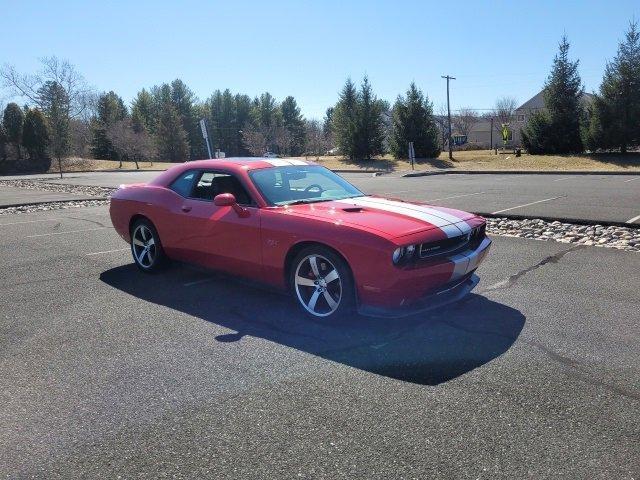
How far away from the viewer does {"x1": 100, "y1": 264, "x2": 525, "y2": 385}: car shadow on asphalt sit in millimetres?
3895

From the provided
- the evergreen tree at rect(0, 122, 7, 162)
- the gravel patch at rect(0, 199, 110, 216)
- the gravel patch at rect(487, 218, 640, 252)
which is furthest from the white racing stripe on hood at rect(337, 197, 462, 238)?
the evergreen tree at rect(0, 122, 7, 162)

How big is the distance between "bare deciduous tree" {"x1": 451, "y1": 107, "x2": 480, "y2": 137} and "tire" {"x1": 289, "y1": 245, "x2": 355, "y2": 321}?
309ft

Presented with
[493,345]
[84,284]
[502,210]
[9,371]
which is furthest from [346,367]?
[502,210]

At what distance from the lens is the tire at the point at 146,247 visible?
21.2 feet

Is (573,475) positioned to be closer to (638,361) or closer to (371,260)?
(638,361)

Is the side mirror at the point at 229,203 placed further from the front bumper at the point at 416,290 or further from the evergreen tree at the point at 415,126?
the evergreen tree at the point at 415,126

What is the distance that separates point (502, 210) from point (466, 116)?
91118mm

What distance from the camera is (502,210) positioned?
12094 mm

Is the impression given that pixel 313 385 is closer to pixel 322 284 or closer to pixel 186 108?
pixel 322 284

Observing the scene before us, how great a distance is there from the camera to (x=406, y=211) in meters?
4.97

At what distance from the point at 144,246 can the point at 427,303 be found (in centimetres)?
380

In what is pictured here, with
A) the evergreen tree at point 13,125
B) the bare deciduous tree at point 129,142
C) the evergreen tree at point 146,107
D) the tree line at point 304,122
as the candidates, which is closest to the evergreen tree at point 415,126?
the tree line at point 304,122

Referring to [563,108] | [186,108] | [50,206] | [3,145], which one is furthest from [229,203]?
[186,108]

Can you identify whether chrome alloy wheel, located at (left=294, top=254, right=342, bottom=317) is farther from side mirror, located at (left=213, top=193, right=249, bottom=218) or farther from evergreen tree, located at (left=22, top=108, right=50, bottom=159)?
evergreen tree, located at (left=22, top=108, right=50, bottom=159)
